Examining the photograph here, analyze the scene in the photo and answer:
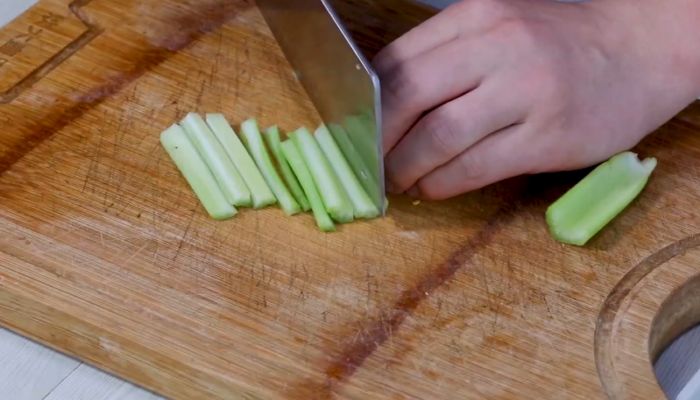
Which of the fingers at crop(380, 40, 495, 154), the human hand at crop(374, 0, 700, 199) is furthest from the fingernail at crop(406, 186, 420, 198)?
the fingers at crop(380, 40, 495, 154)

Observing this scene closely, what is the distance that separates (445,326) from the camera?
1.26 meters

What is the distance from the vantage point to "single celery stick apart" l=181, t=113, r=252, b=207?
1.41 metres

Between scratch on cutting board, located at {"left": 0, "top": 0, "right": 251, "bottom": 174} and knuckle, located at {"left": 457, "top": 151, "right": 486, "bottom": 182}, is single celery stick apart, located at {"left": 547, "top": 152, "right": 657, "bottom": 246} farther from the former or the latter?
scratch on cutting board, located at {"left": 0, "top": 0, "right": 251, "bottom": 174}

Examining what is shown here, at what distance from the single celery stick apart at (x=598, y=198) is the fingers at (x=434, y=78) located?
0.21 meters

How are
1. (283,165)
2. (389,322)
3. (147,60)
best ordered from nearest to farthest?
(389,322) < (283,165) < (147,60)

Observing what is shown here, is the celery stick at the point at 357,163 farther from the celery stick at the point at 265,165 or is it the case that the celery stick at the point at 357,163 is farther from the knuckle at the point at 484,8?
the knuckle at the point at 484,8

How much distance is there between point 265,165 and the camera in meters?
1.46

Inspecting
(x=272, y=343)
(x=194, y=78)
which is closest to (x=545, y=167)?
(x=272, y=343)

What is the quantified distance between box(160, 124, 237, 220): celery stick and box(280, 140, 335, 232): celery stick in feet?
0.35

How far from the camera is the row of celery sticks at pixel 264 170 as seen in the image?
1.40 metres

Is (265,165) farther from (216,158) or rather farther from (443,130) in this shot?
(443,130)

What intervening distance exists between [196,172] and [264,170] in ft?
0.31

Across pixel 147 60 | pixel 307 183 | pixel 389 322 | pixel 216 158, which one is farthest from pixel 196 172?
pixel 389 322

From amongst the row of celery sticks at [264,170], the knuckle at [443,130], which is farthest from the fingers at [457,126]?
the row of celery sticks at [264,170]
